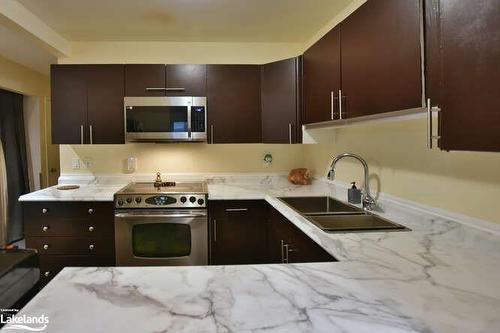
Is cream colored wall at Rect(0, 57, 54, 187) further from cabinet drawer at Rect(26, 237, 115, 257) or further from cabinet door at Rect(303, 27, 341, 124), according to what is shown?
cabinet door at Rect(303, 27, 341, 124)

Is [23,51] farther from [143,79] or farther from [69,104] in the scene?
[143,79]

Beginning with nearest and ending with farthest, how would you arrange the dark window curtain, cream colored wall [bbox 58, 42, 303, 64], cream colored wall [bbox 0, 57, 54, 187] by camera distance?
cream colored wall [bbox 58, 42, 303, 64] → cream colored wall [bbox 0, 57, 54, 187] → the dark window curtain

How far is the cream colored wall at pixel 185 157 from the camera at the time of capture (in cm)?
318

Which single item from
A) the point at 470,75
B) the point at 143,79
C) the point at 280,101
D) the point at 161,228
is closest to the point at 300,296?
the point at 470,75

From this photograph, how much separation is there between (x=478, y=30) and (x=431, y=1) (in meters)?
0.39

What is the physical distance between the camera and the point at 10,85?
11.9 ft

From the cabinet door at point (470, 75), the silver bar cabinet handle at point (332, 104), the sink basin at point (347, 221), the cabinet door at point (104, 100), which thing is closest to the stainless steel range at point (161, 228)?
the cabinet door at point (104, 100)

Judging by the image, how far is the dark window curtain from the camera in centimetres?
382

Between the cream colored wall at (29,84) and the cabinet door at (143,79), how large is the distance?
1.76m

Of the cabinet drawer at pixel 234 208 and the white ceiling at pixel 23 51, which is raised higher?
the white ceiling at pixel 23 51

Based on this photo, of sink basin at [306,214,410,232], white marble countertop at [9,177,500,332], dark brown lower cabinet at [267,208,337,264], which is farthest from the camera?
sink basin at [306,214,410,232]

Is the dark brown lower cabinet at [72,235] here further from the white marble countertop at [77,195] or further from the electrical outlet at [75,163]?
the electrical outlet at [75,163]

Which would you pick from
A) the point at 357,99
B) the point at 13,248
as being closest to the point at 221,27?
the point at 357,99

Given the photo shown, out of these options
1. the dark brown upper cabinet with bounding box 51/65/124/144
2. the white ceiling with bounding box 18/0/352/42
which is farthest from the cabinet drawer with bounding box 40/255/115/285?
the white ceiling with bounding box 18/0/352/42
